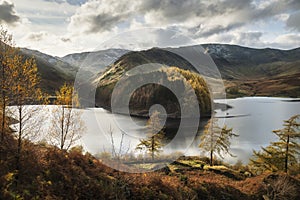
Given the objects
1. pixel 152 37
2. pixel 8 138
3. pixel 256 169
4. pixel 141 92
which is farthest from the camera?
pixel 141 92

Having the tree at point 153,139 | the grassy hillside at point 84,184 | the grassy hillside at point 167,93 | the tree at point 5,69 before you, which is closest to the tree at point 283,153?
the grassy hillside at point 84,184

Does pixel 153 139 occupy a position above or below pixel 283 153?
above

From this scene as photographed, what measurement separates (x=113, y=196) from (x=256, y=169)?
81.9ft

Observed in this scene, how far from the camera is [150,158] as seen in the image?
3294 cm

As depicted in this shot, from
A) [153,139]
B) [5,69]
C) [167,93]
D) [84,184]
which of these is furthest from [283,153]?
[167,93]

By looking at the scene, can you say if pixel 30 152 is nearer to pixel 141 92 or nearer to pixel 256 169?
pixel 256 169

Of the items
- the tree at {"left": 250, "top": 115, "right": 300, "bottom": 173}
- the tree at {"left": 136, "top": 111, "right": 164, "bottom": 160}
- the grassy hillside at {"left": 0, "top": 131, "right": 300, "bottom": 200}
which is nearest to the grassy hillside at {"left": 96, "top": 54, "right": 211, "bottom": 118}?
the tree at {"left": 136, "top": 111, "right": 164, "bottom": 160}

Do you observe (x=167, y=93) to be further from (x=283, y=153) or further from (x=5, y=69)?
(x=5, y=69)

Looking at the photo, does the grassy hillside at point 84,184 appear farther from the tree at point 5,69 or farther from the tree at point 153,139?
the tree at point 153,139

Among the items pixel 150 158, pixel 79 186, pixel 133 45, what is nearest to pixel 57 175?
pixel 79 186

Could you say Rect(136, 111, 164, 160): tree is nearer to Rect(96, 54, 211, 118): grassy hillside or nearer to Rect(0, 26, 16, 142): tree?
Rect(0, 26, 16, 142): tree

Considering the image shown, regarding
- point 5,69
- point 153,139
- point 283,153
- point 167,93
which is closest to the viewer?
point 5,69

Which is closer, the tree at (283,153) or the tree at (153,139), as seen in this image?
the tree at (283,153)

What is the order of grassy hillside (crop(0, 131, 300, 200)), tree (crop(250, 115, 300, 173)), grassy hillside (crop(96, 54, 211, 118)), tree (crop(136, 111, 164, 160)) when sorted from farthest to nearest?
grassy hillside (crop(96, 54, 211, 118)) → tree (crop(136, 111, 164, 160)) → tree (crop(250, 115, 300, 173)) → grassy hillside (crop(0, 131, 300, 200))
